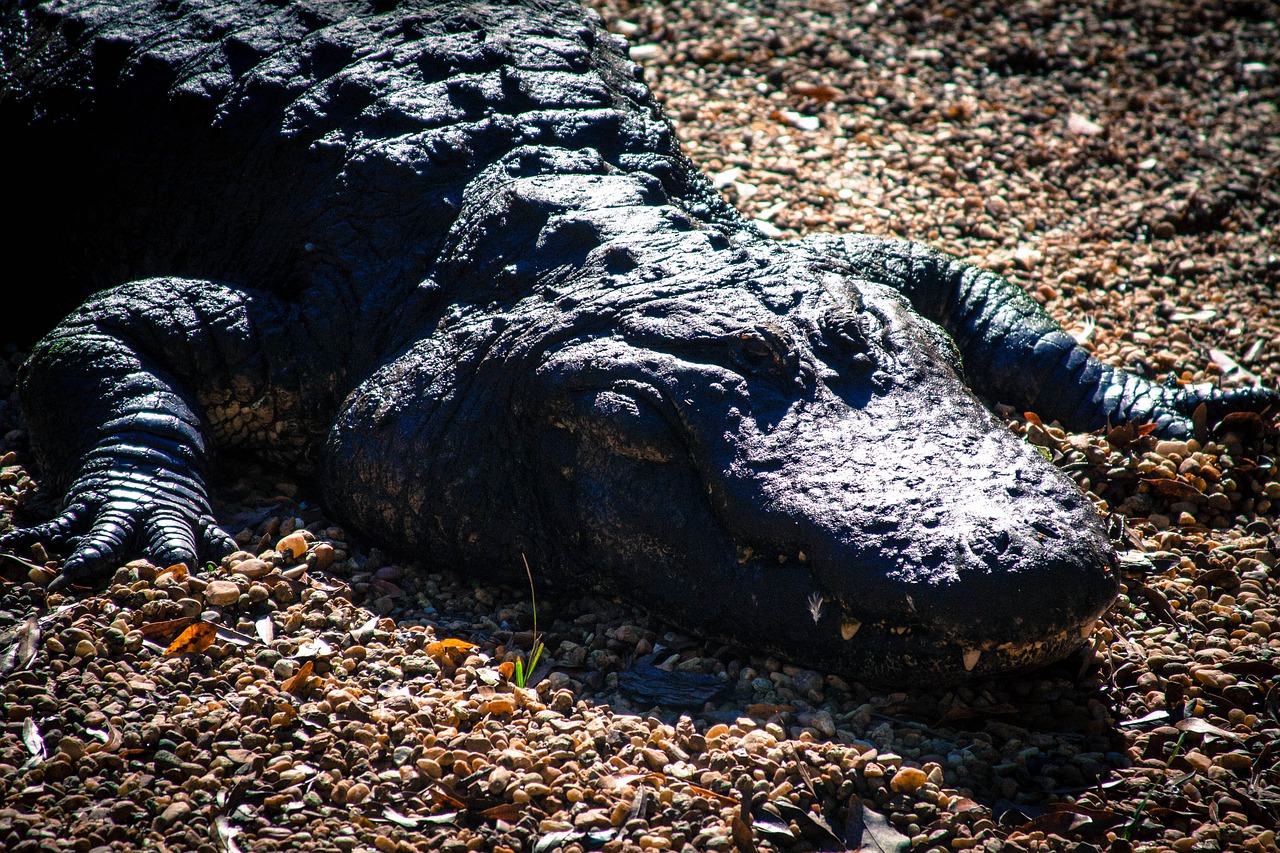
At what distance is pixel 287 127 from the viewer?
4.32 metres

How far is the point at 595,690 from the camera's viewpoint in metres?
3.06

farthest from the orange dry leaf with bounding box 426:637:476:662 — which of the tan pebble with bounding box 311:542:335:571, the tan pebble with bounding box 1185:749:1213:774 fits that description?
the tan pebble with bounding box 1185:749:1213:774

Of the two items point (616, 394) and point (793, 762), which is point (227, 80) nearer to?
A: point (616, 394)

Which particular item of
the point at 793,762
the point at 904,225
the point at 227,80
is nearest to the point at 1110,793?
the point at 793,762

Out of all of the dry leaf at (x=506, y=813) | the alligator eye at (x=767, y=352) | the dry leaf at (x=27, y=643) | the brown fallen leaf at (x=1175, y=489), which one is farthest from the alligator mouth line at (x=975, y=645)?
the dry leaf at (x=27, y=643)

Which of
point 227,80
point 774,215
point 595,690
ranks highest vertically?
point 227,80

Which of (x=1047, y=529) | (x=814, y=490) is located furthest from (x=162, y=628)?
(x=1047, y=529)

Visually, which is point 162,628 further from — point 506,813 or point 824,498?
point 824,498

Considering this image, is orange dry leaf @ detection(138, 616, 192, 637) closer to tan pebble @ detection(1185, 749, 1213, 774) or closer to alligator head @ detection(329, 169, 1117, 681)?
alligator head @ detection(329, 169, 1117, 681)

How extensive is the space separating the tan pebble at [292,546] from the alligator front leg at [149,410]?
0.58 feet

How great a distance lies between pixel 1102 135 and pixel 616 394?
17.5 ft

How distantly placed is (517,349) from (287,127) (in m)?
1.79

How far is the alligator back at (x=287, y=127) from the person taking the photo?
13.5ft

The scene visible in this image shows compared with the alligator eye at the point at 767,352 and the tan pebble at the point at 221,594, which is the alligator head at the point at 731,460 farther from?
the tan pebble at the point at 221,594
